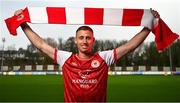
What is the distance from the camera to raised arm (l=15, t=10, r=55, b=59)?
251cm

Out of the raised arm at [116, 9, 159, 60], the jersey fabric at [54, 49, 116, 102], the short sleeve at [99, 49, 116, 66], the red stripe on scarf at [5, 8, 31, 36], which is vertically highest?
the red stripe on scarf at [5, 8, 31, 36]

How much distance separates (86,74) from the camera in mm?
2566

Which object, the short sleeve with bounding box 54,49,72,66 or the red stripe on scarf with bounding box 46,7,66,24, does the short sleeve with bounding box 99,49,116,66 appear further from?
the red stripe on scarf with bounding box 46,7,66,24

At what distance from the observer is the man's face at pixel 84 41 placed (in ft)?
8.39

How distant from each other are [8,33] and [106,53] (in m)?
0.86

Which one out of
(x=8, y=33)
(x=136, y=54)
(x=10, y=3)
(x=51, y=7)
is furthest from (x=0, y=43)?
(x=136, y=54)

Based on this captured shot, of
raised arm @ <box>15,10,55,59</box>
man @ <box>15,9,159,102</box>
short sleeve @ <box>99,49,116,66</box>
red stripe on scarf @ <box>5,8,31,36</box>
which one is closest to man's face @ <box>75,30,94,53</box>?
man @ <box>15,9,159,102</box>

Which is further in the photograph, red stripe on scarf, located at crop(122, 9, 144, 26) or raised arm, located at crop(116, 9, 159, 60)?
red stripe on scarf, located at crop(122, 9, 144, 26)

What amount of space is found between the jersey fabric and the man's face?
0.07 metres

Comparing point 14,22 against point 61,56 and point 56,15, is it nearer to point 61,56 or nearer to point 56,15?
point 56,15

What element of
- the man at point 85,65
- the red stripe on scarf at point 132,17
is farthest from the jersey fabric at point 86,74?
the red stripe on scarf at point 132,17

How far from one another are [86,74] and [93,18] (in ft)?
1.56

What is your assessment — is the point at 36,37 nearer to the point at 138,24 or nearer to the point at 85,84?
the point at 85,84

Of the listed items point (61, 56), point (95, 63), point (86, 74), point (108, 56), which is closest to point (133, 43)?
point (108, 56)
